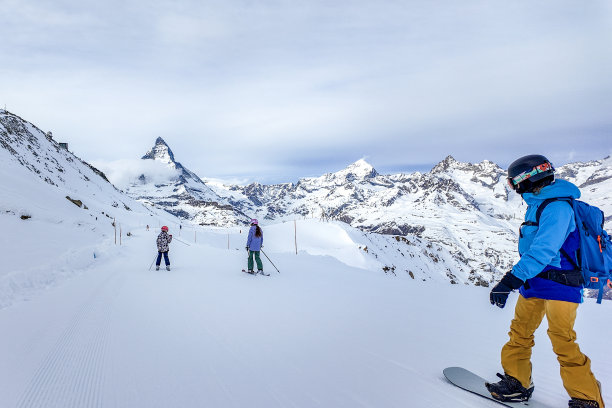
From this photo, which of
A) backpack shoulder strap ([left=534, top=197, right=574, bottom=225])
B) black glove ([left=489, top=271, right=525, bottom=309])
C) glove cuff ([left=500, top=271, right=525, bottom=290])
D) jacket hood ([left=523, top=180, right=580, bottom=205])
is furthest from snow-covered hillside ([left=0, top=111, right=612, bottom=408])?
jacket hood ([left=523, top=180, right=580, bottom=205])

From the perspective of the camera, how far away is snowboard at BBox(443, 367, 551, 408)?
3.09m

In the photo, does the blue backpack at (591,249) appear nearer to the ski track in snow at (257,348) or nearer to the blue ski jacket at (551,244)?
the blue ski jacket at (551,244)

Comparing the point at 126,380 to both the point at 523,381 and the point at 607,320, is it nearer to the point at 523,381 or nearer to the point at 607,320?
the point at 523,381

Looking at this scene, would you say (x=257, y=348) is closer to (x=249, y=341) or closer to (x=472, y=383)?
(x=249, y=341)

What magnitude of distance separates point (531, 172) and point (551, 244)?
79cm

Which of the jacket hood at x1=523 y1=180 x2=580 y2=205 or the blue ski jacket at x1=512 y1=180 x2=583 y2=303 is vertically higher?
the jacket hood at x1=523 y1=180 x2=580 y2=205

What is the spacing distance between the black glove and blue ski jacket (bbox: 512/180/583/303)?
0.20 ft

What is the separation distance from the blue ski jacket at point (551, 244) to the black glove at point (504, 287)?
0.06 metres

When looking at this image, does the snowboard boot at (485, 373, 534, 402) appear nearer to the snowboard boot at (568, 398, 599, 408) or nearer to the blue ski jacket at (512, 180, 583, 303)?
the snowboard boot at (568, 398, 599, 408)

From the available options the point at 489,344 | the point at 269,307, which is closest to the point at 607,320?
the point at 489,344

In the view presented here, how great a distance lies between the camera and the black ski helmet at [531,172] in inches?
122

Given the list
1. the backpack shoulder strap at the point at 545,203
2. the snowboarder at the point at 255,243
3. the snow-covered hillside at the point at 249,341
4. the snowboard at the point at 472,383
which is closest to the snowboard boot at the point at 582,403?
→ the snowboard at the point at 472,383

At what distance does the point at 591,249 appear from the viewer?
288cm

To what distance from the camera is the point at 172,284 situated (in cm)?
958
